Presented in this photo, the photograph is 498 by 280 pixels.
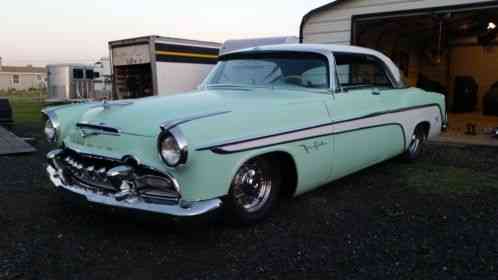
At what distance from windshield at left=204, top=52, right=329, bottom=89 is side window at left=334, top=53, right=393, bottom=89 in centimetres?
25

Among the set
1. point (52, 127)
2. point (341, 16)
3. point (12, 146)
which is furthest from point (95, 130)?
point (341, 16)

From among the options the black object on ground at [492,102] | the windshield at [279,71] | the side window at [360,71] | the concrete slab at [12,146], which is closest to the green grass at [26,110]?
the concrete slab at [12,146]

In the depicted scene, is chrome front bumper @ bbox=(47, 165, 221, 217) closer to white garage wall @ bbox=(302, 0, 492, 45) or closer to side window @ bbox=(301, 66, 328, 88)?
side window @ bbox=(301, 66, 328, 88)

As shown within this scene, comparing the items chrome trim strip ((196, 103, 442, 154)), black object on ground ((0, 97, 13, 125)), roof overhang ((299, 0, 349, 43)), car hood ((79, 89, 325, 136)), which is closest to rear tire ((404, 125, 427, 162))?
chrome trim strip ((196, 103, 442, 154))

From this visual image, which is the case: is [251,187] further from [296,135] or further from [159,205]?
[159,205]

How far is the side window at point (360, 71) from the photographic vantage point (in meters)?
4.31

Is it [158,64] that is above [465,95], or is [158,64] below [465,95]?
above

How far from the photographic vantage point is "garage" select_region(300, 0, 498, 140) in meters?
8.05

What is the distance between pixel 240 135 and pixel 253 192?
1.95 feet

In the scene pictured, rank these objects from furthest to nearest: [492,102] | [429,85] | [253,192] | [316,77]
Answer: [429,85]
[492,102]
[316,77]
[253,192]

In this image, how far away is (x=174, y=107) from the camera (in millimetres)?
3270

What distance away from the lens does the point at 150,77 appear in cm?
1310

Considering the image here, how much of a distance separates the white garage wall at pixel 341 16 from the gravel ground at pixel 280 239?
15.0ft

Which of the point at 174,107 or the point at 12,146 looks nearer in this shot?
the point at 174,107
